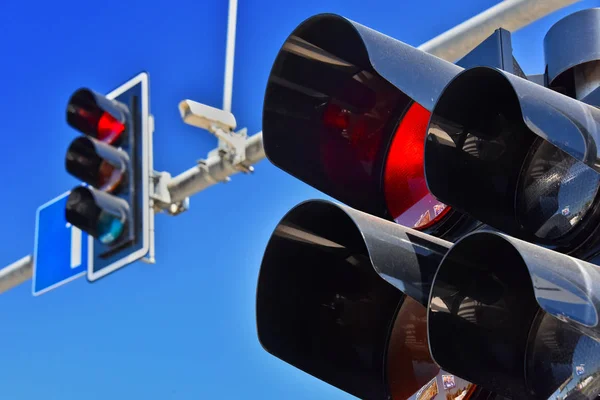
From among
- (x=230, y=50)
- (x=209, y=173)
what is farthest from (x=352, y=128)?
(x=230, y=50)

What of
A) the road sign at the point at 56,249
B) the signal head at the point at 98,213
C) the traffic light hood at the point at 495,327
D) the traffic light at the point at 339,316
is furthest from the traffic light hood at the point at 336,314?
the road sign at the point at 56,249

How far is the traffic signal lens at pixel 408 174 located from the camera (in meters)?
2.98

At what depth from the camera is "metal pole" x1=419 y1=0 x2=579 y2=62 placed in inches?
153

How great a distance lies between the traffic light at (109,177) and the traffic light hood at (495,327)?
9.03ft

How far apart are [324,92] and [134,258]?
7.19 ft

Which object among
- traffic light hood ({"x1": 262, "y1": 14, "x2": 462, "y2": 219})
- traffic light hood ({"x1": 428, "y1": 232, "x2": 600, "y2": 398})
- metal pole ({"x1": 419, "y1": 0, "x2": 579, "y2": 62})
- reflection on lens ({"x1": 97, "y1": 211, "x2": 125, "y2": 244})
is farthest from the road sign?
traffic light hood ({"x1": 428, "y1": 232, "x2": 600, "y2": 398})

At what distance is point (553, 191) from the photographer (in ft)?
8.77

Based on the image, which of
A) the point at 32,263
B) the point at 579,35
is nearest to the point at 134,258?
the point at 32,263

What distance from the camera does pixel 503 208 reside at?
2.72 m

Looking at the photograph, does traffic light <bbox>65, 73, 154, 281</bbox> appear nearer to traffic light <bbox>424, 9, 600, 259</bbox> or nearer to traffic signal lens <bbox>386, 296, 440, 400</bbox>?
traffic signal lens <bbox>386, 296, 440, 400</bbox>

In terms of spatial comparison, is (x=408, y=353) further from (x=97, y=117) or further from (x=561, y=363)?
(x=97, y=117)

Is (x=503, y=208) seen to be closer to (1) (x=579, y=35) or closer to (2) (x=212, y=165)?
(1) (x=579, y=35)

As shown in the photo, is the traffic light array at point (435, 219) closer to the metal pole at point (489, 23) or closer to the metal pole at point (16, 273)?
the metal pole at point (489, 23)

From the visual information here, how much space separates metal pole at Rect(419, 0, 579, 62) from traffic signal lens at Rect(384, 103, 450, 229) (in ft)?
3.07
